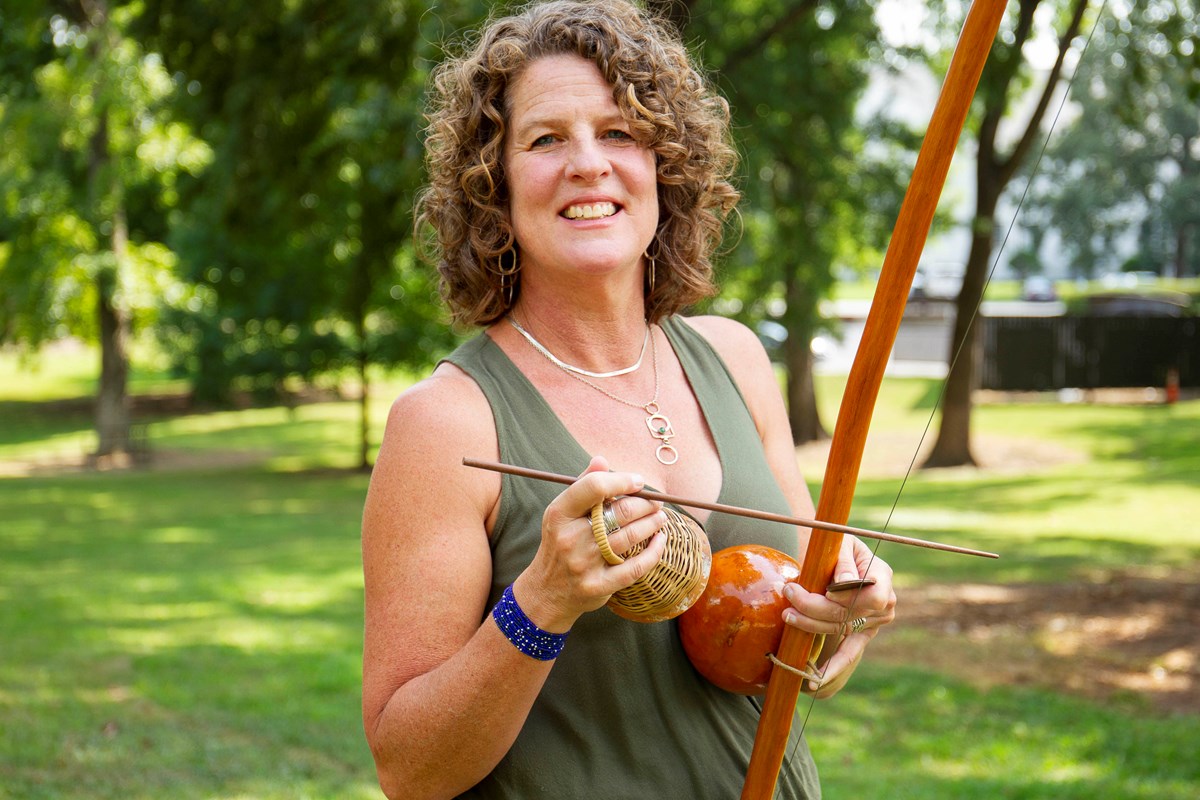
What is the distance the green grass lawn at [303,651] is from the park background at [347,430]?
34 millimetres

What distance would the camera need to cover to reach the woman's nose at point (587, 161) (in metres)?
1.94

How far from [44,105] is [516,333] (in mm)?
17290

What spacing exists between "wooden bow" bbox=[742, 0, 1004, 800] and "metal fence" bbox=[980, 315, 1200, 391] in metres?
25.4

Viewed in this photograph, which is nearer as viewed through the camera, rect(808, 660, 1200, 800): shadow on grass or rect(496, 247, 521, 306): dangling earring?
rect(496, 247, 521, 306): dangling earring

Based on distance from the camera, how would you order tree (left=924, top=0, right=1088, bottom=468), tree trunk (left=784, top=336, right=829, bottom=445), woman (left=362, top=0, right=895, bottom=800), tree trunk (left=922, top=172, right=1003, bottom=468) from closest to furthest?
woman (left=362, top=0, right=895, bottom=800)
tree (left=924, top=0, right=1088, bottom=468)
tree trunk (left=922, top=172, right=1003, bottom=468)
tree trunk (left=784, top=336, right=829, bottom=445)

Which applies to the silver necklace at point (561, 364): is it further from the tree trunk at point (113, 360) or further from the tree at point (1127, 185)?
the tree at point (1127, 185)

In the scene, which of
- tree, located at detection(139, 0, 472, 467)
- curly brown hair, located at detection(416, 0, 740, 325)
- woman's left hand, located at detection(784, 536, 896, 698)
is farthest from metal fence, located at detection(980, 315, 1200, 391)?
woman's left hand, located at detection(784, 536, 896, 698)

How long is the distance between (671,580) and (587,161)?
0.70 meters

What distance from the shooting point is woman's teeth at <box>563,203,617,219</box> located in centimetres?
196

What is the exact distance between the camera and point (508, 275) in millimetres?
2141

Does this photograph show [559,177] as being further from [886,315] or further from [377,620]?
[377,620]

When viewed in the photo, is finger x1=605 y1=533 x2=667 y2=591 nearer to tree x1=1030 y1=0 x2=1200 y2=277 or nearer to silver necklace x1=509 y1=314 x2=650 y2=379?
silver necklace x1=509 y1=314 x2=650 y2=379

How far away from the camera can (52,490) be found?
61.4 feet

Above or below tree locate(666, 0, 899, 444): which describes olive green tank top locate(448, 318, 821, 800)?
below
